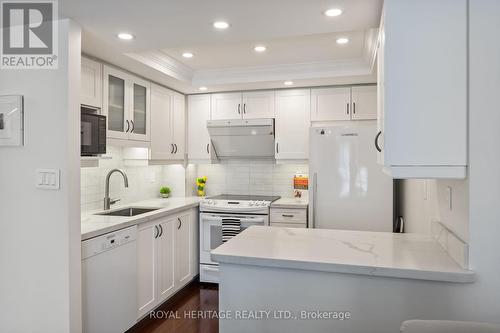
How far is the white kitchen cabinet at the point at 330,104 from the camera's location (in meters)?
3.78

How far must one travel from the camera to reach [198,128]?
4262mm

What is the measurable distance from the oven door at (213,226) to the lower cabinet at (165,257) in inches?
3.3

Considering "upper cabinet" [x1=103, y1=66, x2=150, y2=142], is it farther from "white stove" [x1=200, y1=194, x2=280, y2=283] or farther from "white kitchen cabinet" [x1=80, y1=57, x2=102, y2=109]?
"white stove" [x1=200, y1=194, x2=280, y2=283]

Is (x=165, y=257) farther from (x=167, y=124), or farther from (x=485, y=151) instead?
(x=485, y=151)

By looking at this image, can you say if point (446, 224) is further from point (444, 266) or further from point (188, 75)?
point (188, 75)

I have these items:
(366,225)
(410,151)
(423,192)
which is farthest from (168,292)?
(410,151)

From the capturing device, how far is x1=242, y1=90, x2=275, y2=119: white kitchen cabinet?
4004mm

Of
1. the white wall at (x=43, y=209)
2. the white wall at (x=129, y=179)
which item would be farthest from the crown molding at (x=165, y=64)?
the white wall at (x=129, y=179)

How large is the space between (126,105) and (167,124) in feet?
2.49

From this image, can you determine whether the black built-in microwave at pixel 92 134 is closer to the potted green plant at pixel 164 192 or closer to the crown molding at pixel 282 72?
the crown molding at pixel 282 72

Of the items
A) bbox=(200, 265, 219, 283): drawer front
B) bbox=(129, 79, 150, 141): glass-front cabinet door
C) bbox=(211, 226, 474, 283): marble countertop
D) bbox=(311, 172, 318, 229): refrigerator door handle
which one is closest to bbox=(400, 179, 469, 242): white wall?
bbox=(211, 226, 474, 283): marble countertop

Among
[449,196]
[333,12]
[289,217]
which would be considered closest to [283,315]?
[449,196]

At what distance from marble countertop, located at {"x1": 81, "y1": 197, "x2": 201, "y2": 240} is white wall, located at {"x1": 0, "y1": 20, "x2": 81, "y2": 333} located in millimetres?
213

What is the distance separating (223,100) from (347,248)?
8.92ft
